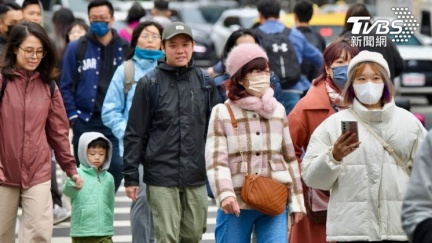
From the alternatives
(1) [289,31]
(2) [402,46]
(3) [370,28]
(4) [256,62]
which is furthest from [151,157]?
(2) [402,46]

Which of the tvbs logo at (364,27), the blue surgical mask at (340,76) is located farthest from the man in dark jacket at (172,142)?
the tvbs logo at (364,27)

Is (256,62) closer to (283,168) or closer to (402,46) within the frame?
(283,168)

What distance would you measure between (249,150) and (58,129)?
1.76 metres

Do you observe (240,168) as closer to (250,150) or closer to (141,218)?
(250,150)

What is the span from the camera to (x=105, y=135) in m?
11.1

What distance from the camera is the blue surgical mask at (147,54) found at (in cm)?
1030

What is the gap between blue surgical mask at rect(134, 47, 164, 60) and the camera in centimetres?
1030

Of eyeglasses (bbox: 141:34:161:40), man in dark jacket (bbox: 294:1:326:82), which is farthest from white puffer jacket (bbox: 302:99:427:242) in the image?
man in dark jacket (bbox: 294:1:326:82)

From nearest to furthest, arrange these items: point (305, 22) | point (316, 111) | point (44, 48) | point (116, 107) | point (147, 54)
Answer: point (316, 111)
point (44, 48)
point (116, 107)
point (147, 54)
point (305, 22)

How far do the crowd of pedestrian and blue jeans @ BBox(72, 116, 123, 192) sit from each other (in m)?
0.01

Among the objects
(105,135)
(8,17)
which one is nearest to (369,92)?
(105,135)

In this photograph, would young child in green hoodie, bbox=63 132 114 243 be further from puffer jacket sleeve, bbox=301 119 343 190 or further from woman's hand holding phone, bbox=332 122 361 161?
woman's hand holding phone, bbox=332 122 361 161

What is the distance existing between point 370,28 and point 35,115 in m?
4.03

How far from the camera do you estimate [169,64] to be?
8859 mm
